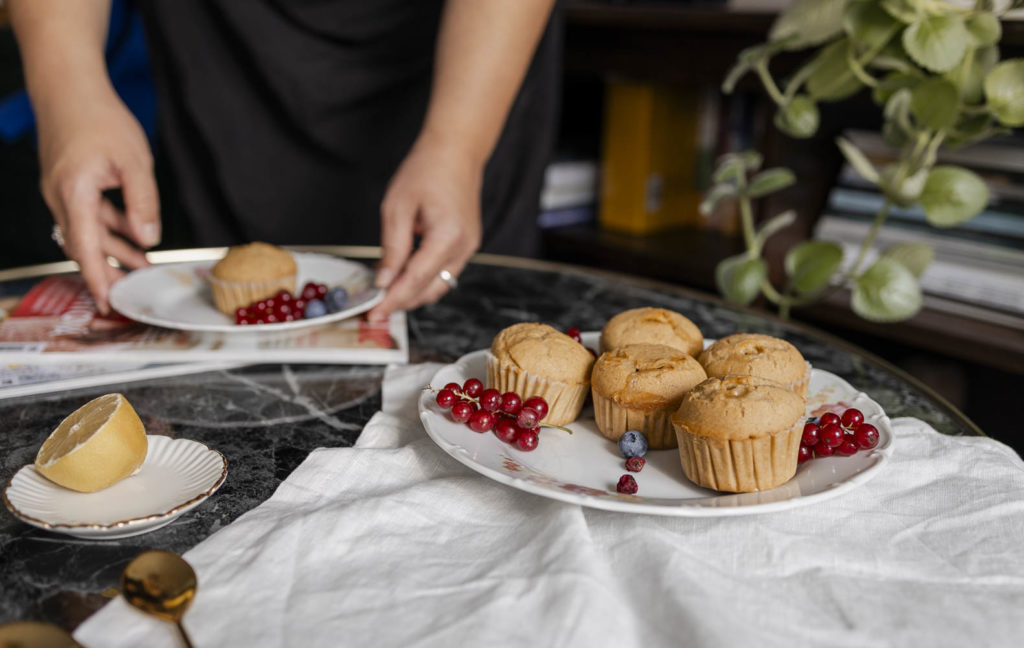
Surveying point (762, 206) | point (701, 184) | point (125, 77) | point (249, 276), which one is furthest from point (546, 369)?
point (701, 184)

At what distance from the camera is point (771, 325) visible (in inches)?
52.3

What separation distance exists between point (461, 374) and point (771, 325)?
1.79 ft

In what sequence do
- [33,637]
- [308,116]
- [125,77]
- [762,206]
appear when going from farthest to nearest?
[762,206]
[125,77]
[308,116]
[33,637]

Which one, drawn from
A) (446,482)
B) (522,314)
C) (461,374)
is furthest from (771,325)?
(446,482)

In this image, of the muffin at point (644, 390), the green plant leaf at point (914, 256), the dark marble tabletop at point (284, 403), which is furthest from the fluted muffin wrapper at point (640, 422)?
the green plant leaf at point (914, 256)

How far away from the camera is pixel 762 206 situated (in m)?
2.23

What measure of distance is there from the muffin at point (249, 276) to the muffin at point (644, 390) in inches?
23.2

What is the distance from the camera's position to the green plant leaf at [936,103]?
4.12ft

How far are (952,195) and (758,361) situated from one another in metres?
0.61

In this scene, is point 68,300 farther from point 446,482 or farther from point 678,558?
point 678,558

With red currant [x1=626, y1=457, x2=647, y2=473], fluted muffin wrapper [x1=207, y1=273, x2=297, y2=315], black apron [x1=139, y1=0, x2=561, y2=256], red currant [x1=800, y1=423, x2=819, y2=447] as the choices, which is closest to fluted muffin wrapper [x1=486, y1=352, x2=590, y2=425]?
red currant [x1=626, y1=457, x2=647, y2=473]

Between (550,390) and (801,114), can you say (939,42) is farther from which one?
(550,390)

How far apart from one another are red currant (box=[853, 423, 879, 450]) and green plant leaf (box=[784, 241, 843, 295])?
615 millimetres

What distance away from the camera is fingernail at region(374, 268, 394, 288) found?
1321 millimetres
